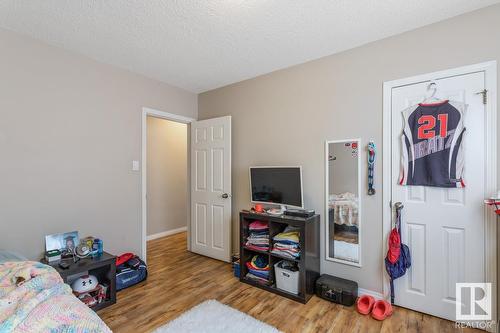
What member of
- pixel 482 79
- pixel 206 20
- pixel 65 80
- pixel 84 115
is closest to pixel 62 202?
pixel 84 115

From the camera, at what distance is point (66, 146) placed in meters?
2.49

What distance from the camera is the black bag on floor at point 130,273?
2.62 m

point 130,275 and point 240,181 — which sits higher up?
point 240,181

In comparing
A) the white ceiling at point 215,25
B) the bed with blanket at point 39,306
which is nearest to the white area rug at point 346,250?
the white ceiling at point 215,25

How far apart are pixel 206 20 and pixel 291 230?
86.0 inches

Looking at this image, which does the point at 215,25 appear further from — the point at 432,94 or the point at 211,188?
the point at 211,188

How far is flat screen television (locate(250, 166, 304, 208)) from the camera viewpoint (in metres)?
2.67

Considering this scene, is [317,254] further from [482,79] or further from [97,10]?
[97,10]

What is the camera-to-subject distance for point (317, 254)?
104 inches

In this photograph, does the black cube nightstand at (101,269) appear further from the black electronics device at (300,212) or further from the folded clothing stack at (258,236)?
the black electronics device at (300,212)

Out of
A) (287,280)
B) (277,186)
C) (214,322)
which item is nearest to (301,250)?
(287,280)

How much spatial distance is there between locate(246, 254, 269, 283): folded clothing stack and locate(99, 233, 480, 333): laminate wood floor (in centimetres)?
13

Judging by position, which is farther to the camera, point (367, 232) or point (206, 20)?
point (367, 232)

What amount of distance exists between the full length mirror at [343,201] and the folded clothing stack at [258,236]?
2.20ft
